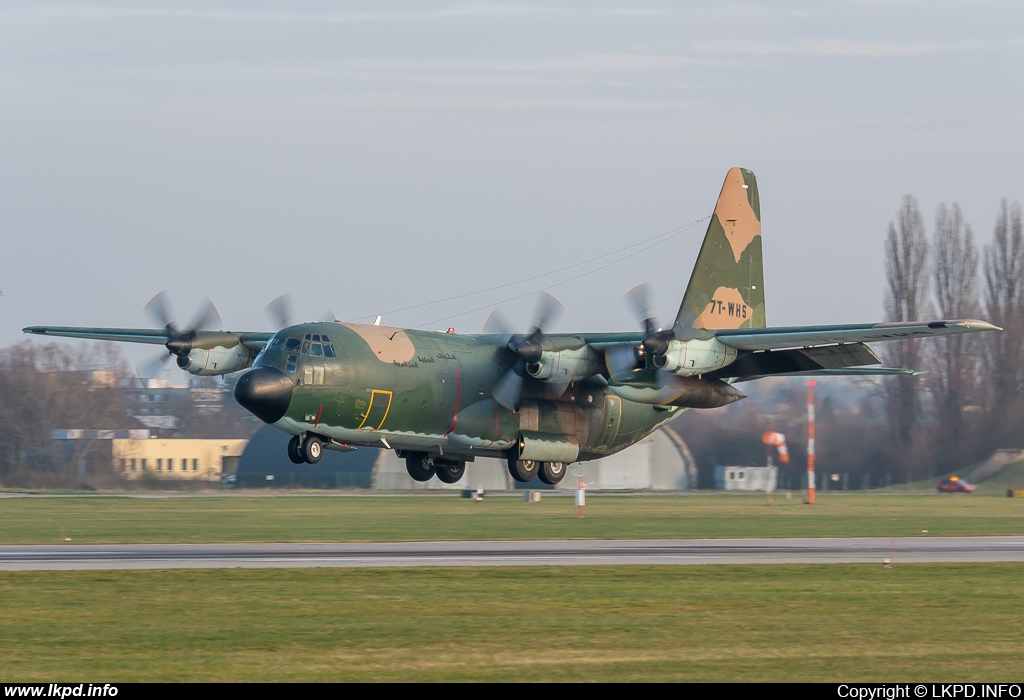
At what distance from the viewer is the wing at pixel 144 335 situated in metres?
35.7

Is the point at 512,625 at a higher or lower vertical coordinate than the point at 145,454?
lower

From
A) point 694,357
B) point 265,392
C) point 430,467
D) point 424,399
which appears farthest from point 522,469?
point 265,392

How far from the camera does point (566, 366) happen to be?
111ft

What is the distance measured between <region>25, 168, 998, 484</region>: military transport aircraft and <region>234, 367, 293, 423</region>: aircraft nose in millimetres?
29

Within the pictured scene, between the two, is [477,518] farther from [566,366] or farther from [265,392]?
[265,392]

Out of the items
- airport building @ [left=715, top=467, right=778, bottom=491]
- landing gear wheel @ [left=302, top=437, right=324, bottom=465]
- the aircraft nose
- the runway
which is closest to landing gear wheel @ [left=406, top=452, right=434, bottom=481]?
the runway

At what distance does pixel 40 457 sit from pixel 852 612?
5761 cm

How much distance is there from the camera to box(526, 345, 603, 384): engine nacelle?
33.4 metres

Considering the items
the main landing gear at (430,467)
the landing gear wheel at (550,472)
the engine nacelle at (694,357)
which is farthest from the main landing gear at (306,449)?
the engine nacelle at (694,357)

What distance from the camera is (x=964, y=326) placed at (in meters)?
29.0

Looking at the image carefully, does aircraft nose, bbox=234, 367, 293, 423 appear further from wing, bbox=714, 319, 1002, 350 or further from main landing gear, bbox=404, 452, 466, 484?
wing, bbox=714, 319, 1002, 350

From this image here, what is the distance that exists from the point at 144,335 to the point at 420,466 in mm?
9939

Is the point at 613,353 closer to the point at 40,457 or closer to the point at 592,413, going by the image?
the point at 592,413

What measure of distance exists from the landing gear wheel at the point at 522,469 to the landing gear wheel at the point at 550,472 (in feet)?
0.81
